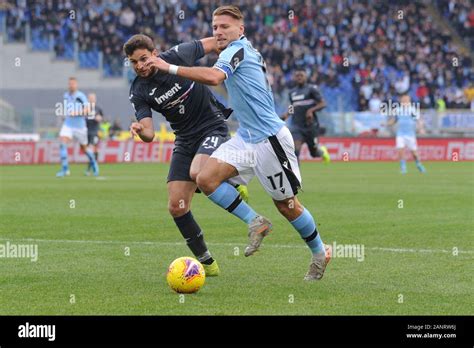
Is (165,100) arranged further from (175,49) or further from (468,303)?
(468,303)

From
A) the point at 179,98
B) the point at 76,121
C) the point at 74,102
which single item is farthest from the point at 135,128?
the point at 76,121

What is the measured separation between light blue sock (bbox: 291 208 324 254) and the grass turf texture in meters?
0.36

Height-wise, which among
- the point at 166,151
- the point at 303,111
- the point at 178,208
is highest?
the point at 178,208

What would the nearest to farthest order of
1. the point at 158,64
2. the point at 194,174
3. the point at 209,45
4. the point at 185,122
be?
the point at 158,64 → the point at 194,174 → the point at 185,122 → the point at 209,45

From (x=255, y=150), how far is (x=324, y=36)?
126 ft

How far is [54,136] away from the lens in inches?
1544

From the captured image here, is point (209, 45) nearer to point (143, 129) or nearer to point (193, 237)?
point (143, 129)

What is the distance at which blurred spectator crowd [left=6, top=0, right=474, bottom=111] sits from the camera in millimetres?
43844

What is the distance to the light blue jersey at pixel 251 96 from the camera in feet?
30.4

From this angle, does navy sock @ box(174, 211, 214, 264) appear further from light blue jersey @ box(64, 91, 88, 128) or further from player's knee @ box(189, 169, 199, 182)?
light blue jersey @ box(64, 91, 88, 128)

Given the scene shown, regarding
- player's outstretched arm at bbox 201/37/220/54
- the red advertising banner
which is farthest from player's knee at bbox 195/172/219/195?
the red advertising banner

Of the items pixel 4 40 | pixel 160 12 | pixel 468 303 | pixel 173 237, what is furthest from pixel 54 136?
pixel 468 303

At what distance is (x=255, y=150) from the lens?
9375 millimetres

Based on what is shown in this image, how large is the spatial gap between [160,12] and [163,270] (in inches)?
1481
